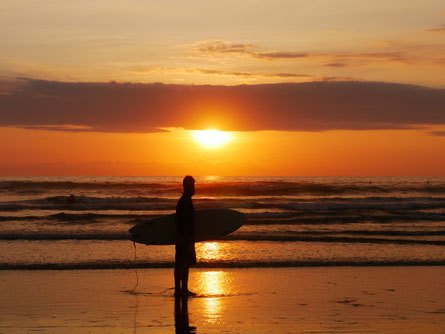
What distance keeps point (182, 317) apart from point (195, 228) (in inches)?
152

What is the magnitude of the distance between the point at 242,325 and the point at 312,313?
4.65ft

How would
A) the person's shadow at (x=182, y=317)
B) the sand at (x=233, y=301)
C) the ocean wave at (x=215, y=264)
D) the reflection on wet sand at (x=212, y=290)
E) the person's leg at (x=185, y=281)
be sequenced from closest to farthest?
the person's shadow at (x=182, y=317), the sand at (x=233, y=301), the reflection on wet sand at (x=212, y=290), the person's leg at (x=185, y=281), the ocean wave at (x=215, y=264)

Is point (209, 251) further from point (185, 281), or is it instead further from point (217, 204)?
point (217, 204)

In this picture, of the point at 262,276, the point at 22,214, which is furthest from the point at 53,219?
the point at 262,276

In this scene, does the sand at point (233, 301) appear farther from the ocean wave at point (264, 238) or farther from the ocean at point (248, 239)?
the ocean wave at point (264, 238)

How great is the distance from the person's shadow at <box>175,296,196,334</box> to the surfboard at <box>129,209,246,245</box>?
7.34 ft

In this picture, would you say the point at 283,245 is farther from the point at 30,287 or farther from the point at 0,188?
the point at 0,188

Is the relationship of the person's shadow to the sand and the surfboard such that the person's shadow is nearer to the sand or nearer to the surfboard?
the sand

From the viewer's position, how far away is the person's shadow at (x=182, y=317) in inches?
342

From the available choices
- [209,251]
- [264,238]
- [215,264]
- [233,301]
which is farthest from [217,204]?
[233,301]

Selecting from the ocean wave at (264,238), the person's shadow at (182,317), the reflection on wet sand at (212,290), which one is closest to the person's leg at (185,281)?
the person's shadow at (182,317)

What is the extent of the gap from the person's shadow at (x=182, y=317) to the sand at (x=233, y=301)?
0.02 meters

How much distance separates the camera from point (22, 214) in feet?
108

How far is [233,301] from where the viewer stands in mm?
10695
